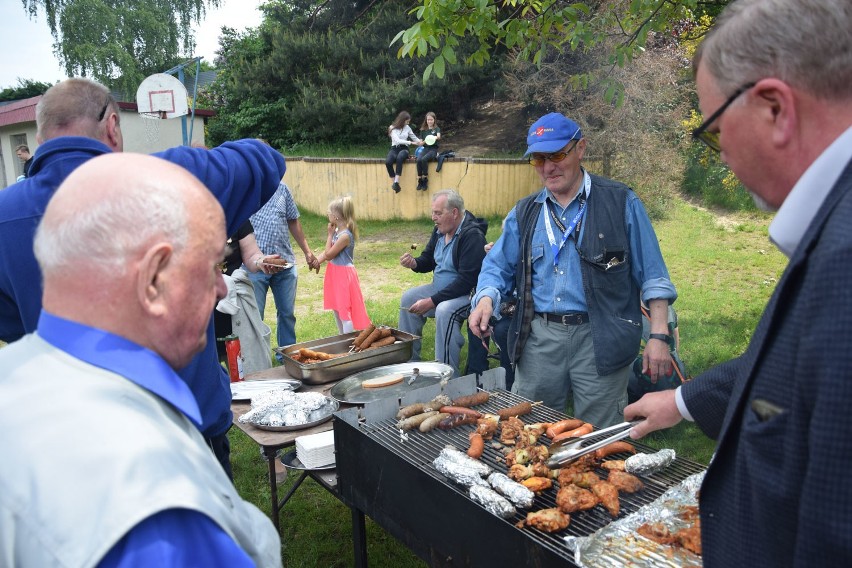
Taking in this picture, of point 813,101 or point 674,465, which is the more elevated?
point 813,101

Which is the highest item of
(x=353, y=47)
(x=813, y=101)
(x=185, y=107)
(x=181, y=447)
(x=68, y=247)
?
(x=353, y=47)

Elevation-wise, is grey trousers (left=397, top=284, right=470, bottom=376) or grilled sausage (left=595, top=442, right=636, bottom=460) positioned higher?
grilled sausage (left=595, top=442, right=636, bottom=460)

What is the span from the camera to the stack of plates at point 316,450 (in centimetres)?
330

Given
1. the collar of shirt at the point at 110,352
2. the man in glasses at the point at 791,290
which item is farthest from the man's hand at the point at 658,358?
the collar of shirt at the point at 110,352

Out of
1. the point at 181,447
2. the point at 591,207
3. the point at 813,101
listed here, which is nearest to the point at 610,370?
the point at 591,207

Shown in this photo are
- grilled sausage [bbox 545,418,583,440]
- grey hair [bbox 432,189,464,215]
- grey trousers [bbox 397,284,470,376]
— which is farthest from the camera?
grey hair [bbox 432,189,464,215]

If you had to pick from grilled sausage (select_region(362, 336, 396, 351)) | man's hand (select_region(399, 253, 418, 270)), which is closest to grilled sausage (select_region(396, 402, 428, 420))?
grilled sausage (select_region(362, 336, 396, 351))

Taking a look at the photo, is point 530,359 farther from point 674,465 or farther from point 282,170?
point 282,170

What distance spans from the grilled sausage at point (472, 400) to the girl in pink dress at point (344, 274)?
12.6 ft

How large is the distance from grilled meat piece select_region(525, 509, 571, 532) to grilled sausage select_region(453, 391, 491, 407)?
3.50ft

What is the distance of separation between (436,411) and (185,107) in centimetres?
1478

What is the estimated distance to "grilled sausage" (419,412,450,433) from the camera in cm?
305

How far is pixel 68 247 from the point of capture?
3.38 feet

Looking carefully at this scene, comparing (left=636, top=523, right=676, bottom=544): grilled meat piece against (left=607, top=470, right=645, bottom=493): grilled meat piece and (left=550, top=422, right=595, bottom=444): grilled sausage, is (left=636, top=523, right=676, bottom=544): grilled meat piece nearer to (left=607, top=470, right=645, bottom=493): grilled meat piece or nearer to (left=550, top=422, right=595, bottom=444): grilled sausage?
(left=607, top=470, right=645, bottom=493): grilled meat piece
